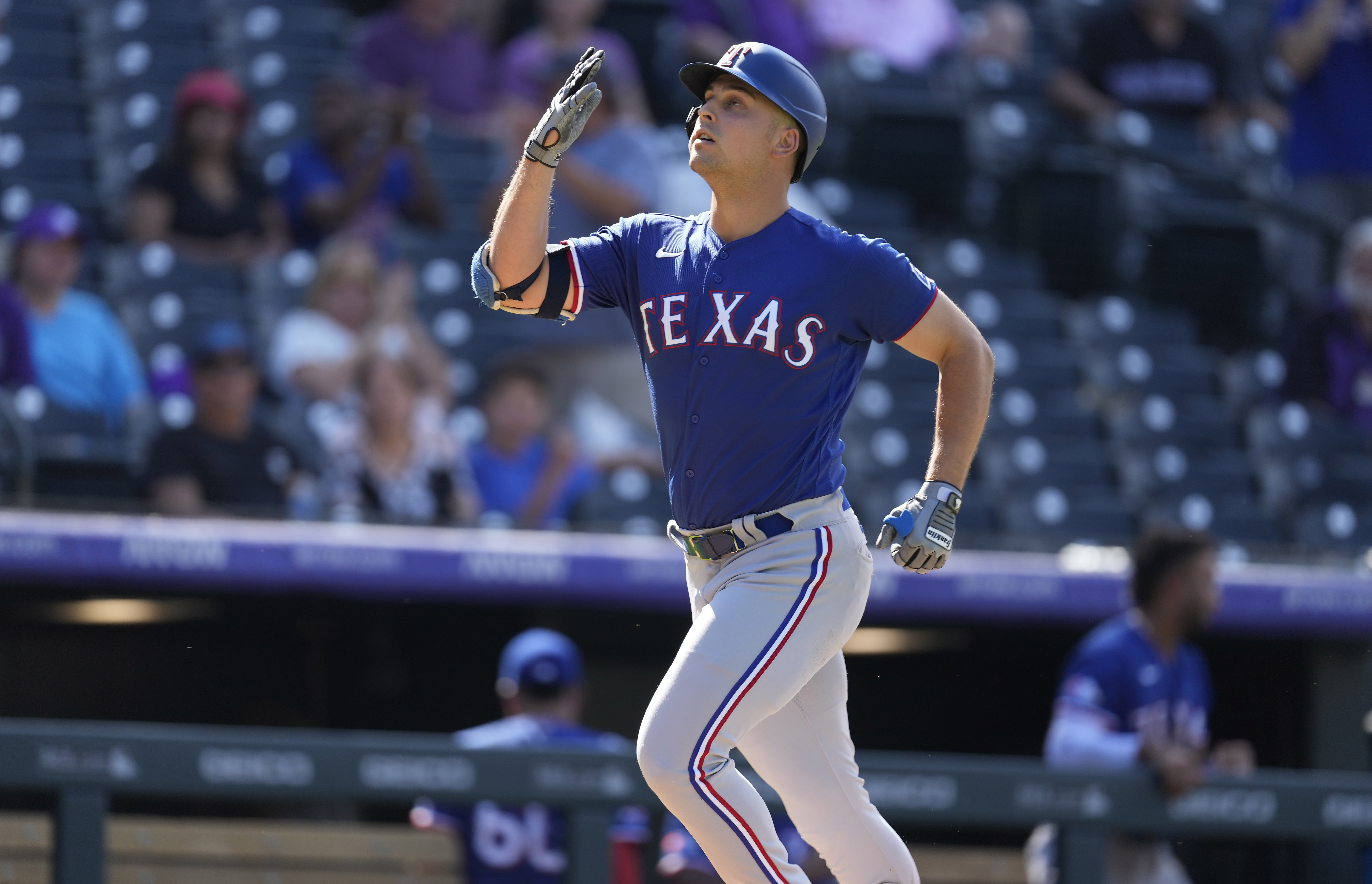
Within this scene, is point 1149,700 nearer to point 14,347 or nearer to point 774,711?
point 774,711

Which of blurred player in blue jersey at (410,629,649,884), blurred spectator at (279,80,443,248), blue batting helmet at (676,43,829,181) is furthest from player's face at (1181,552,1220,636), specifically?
blurred spectator at (279,80,443,248)

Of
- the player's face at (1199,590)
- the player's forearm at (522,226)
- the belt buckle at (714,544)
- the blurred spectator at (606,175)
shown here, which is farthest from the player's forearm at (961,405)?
the blurred spectator at (606,175)

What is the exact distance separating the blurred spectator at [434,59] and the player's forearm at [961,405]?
554cm

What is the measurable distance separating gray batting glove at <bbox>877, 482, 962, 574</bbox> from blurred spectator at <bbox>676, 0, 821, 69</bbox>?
223 inches

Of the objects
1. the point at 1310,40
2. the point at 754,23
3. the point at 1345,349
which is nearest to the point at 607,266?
the point at 754,23

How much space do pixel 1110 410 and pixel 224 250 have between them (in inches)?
159

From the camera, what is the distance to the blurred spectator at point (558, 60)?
7.92m

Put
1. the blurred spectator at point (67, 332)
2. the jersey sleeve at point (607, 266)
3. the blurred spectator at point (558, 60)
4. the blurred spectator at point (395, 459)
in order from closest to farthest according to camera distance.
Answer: the jersey sleeve at point (607, 266)
the blurred spectator at point (395, 459)
the blurred spectator at point (67, 332)
the blurred spectator at point (558, 60)

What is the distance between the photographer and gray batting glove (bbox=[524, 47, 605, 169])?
122 inches

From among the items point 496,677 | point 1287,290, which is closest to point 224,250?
point 496,677

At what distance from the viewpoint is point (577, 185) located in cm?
732

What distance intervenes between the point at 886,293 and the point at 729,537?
0.51 m

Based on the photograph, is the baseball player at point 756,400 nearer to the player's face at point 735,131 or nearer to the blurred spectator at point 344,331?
the player's face at point 735,131

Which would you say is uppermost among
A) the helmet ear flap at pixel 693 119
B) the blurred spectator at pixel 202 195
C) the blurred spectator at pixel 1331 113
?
the blurred spectator at pixel 1331 113
